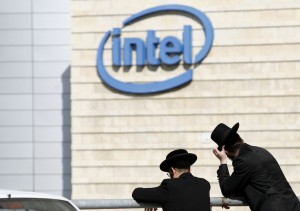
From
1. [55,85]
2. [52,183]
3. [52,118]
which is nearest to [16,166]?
[52,183]

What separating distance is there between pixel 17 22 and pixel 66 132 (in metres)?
3.35

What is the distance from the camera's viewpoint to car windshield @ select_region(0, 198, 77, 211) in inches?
314

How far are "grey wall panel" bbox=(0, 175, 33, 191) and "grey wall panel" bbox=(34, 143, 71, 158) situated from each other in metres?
0.70

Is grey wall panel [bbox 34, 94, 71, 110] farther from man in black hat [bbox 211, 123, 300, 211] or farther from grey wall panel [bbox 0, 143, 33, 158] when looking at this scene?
man in black hat [bbox 211, 123, 300, 211]

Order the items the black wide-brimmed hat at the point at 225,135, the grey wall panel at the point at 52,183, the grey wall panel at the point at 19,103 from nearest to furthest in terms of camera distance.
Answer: the black wide-brimmed hat at the point at 225,135, the grey wall panel at the point at 52,183, the grey wall panel at the point at 19,103

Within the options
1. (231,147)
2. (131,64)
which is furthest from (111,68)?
(231,147)

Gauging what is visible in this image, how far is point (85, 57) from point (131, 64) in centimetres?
119

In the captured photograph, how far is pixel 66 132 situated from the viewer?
99.5ft

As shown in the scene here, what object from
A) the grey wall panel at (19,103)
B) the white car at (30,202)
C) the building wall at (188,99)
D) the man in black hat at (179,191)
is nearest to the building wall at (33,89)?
the grey wall panel at (19,103)

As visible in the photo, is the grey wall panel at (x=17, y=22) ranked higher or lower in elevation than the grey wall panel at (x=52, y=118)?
higher

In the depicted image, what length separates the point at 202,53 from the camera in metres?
27.0

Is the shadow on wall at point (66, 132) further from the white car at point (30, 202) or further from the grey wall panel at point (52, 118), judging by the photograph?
the white car at point (30, 202)

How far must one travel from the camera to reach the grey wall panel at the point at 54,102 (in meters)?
30.4

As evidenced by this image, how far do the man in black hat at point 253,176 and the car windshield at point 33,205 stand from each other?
4.03 feet
